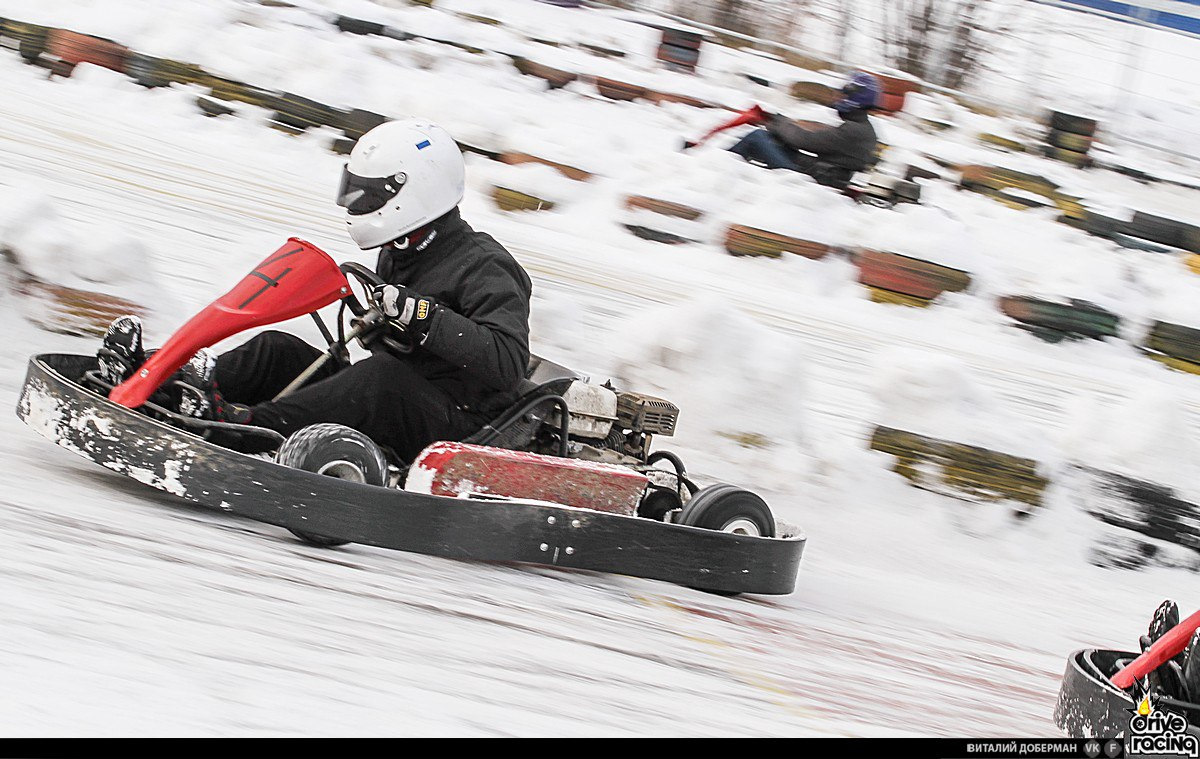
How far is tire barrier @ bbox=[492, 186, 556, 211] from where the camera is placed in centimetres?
747

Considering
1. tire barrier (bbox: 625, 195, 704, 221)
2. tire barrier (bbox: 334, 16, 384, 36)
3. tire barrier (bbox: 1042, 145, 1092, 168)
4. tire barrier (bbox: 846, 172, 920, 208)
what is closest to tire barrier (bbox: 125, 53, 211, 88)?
tire barrier (bbox: 334, 16, 384, 36)

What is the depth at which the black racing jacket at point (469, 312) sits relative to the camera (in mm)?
3414

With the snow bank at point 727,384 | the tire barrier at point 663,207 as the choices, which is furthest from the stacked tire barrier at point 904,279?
the snow bank at point 727,384

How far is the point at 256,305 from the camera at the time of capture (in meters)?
3.41

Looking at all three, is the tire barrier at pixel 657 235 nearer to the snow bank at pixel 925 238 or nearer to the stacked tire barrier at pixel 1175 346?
the snow bank at pixel 925 238

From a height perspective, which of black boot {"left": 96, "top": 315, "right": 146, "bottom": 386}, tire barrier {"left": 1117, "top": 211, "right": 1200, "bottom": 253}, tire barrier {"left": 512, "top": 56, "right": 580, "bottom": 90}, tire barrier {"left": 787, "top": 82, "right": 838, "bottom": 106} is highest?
tire barrier {"left": 787, "top": 82, "right": 838, "bottom": 106}

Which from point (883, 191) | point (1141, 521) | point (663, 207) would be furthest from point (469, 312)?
point (883, 191)

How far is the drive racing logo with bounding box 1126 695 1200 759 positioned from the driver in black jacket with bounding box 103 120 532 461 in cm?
170

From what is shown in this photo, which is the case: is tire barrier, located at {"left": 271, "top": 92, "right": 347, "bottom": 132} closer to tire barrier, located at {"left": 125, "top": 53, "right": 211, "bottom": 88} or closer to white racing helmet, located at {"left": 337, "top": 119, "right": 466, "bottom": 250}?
tire barrier, located at {"left": 125, "top": 53, "right": 211, "bottom": 88}

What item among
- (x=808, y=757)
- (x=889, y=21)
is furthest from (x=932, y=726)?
(x=889, y=21)

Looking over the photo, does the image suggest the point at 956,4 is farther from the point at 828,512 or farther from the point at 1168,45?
the point at 828,512

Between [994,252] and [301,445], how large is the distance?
5826 millimetres

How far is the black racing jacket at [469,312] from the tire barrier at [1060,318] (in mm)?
4340

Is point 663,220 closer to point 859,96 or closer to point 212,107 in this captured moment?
point 859,96
